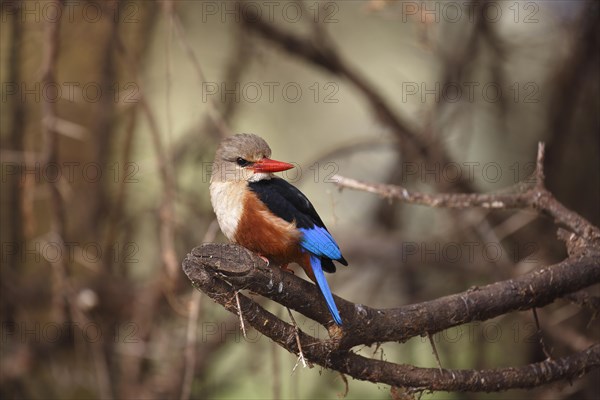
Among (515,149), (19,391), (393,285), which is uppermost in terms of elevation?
(515,149)

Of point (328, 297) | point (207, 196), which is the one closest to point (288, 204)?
point (328, 297)

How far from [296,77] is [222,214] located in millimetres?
3606

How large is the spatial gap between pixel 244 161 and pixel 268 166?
11cm

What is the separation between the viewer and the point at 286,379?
249 inches

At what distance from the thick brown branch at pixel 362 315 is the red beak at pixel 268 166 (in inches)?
23.2

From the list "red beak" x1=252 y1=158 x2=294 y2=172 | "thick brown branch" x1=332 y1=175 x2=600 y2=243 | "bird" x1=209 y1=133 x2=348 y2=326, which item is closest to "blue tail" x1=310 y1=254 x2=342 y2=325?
"bird" x1=209 y1=133 x2=348 y2=326

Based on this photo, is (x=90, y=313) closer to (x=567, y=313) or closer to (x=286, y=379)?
(x=286, y=379)

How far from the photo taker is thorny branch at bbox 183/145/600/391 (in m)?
2.34

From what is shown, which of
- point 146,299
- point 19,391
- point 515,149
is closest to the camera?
point 146,299

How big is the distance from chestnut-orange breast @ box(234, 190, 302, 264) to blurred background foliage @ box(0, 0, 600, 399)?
1581mm

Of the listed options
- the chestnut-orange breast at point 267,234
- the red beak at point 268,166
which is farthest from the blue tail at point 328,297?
the red beak at point 268,166

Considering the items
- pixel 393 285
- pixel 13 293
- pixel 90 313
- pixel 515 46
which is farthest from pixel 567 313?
pixel 13 293

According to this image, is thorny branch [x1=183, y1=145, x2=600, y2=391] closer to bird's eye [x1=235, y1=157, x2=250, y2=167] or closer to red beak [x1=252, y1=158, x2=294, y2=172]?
red beak [x1=252, y1=158, x2=294, y2=172]

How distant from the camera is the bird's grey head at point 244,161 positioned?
3.00 meters
